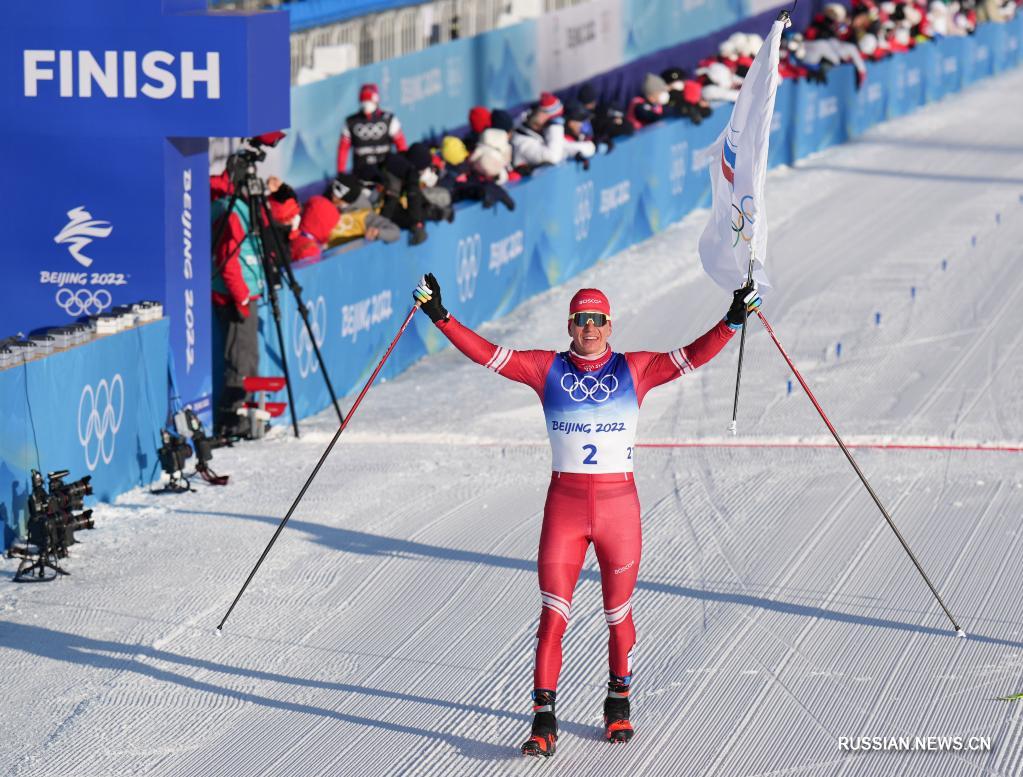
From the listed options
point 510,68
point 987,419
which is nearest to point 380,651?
point 987,419

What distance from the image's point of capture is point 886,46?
28906 millimetres

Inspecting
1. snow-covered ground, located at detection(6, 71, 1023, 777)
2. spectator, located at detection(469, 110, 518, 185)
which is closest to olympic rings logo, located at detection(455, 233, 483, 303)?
spectator, located at detection(469, 110, 518, 185)

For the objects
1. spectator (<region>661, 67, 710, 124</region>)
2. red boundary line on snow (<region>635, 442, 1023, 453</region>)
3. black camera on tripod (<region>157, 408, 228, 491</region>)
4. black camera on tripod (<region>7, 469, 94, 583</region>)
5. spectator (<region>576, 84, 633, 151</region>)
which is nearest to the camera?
black camera on tripod (<region>7, 469, 94, 583</region>)

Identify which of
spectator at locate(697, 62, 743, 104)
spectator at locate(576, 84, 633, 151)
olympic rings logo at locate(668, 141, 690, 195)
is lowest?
olympic rings logo at locate(668, 141, 690, 195)

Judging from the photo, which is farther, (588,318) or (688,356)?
(688,356)

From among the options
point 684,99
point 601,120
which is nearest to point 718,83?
point 684,99

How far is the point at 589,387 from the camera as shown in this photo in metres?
6.70

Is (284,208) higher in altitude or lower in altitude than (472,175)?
higher

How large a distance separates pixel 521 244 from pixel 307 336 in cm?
440

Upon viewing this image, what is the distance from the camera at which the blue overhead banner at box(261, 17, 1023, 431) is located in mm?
12859

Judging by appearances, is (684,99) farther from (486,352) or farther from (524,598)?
(486,352)

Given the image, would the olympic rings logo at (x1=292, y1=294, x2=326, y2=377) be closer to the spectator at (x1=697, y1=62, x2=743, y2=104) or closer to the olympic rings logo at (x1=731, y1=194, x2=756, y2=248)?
the olympic rings logo at (x1=731, y1=194, x2=756, y2=248)

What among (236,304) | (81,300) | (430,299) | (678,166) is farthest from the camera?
(678,166)

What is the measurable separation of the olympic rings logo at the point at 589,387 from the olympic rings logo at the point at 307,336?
571cm
